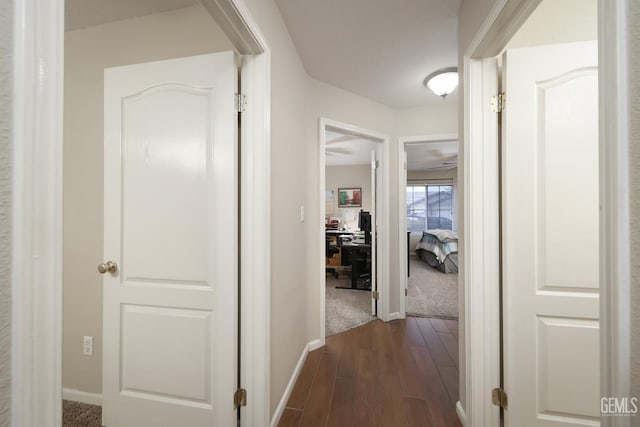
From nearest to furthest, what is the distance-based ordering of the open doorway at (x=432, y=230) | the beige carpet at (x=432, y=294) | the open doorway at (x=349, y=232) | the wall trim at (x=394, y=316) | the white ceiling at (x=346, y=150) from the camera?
the wall trim at (x=394, y=316) → the open doorway at (x=349, y=232) → the beige carpet at (x=432, y=294) → the open doorway at (x=432, y=230) → the white ceiling at (x=346, y=150)

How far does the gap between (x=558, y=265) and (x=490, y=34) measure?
1.13m

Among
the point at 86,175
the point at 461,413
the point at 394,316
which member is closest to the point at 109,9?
the point at 86,175

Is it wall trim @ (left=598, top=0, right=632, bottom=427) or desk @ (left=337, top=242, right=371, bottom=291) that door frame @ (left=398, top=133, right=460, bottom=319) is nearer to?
desk @ (left=337, top=242, right=371, bottom=291)

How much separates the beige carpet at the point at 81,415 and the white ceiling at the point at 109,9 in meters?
2.45

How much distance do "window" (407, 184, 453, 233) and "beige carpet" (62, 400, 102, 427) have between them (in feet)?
24.0

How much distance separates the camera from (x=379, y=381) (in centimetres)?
186

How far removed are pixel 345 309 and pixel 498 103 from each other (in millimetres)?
2741

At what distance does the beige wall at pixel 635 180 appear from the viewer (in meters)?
0.49

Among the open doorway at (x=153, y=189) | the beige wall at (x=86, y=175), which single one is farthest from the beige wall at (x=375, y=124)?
the beige wall at (x=86, y=175)

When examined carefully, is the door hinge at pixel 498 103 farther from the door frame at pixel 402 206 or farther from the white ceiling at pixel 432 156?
the white ceiling at pixel 432 156

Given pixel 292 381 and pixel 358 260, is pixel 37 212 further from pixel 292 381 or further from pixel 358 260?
pixel 358 260

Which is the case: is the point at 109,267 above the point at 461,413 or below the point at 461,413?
above

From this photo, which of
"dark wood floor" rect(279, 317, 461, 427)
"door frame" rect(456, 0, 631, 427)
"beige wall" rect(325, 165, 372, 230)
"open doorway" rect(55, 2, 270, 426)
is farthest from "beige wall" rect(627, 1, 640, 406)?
"beige wall" rect(325, 165, 372, 230)

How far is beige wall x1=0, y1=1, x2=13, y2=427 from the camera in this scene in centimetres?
36
